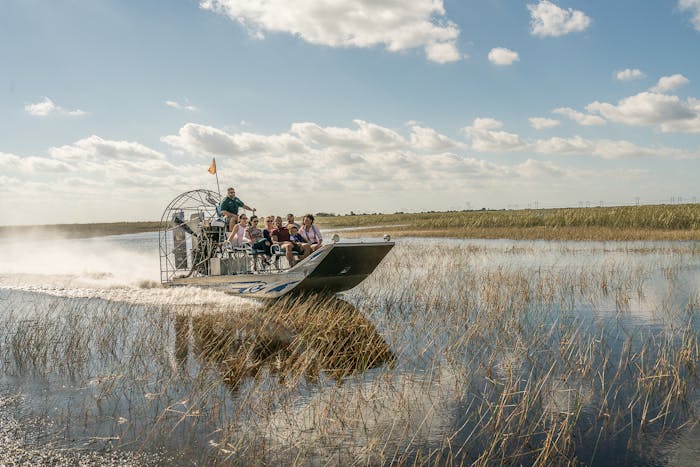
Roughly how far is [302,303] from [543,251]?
1673 centimetres

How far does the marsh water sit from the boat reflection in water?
0.16 ft

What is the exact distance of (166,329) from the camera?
10555 mm

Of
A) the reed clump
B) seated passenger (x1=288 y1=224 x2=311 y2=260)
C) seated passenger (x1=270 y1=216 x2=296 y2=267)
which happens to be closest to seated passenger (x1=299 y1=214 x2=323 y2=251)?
seated passenger (x1=288 y1=224 x2=311 y2=260)

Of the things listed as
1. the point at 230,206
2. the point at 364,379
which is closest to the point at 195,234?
the point at 230,206

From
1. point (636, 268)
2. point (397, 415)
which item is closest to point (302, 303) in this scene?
point (397, 415)

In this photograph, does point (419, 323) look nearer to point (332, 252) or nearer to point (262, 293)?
point (332, 252)

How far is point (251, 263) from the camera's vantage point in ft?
44.6

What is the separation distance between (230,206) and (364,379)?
26.1 ft

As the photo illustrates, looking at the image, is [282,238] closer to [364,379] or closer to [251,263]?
[251,263]

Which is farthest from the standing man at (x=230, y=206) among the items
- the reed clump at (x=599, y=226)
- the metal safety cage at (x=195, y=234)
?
the reed clump at (x=599, y=226)

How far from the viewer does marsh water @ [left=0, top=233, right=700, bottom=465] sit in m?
5.27

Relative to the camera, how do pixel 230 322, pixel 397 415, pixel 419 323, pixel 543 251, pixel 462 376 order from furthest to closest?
pixel 543 251, pixel 230 322, pixel 419 323, pixel 462 376, pixel 397 415

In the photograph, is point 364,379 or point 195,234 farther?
point 195,234

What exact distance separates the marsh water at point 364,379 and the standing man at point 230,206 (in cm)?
210
